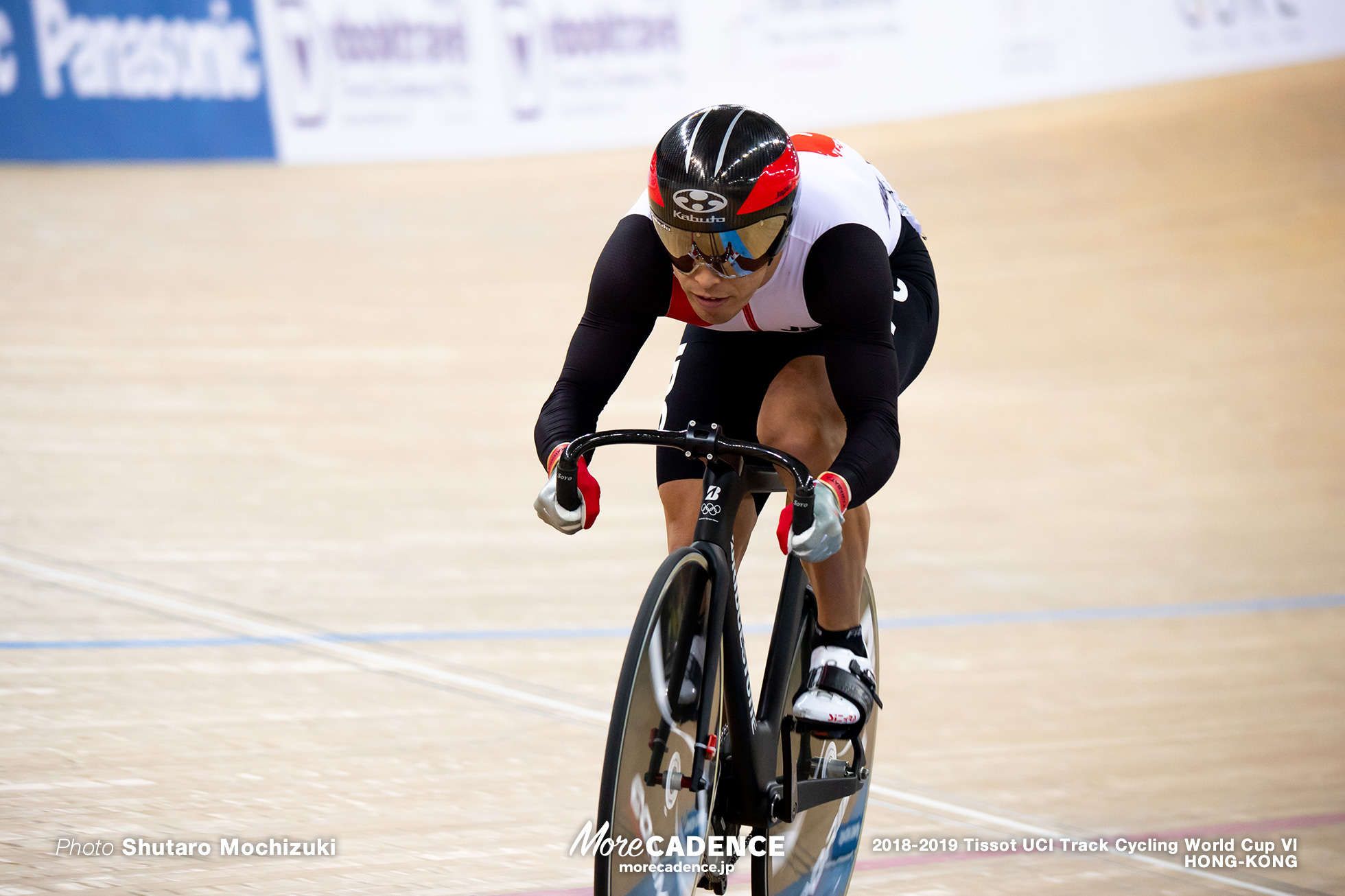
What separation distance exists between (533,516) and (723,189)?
11.0 feet

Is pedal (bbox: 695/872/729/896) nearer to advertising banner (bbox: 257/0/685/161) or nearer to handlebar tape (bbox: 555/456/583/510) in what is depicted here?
handlebar tape (bbox: 555/456/583/510)

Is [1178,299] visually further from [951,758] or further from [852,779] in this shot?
[852,779]

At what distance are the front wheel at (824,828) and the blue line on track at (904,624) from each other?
1496 mm

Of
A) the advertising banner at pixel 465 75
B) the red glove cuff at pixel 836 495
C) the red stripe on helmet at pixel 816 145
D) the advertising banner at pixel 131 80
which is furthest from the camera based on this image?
the advertising banner at pixel 465 75

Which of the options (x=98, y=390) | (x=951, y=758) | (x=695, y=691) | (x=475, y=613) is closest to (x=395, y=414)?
(x=98, y=390)

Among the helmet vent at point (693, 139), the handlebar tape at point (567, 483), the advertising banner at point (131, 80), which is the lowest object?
the handlebar tape at point (567, 483)

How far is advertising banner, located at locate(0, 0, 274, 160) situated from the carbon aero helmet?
9683 millimetres

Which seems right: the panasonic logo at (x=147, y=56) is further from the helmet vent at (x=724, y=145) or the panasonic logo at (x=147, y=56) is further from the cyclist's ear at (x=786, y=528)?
the cyclist's ear at (x=786, y=528)

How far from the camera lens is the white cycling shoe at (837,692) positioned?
219cm

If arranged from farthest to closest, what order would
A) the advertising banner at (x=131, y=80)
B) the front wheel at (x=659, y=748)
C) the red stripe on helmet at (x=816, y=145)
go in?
the advertising banner at (x=131, y=80) < the red stripe on helmet at (x=816, y=145) < the front wheel at (x=659, y=748)

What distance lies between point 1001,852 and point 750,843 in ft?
2.72

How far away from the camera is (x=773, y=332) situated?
2289 mm

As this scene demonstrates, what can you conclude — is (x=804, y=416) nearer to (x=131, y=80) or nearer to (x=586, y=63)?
(x=131, y=80)

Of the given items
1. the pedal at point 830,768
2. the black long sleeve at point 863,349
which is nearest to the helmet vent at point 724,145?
the black long sleeve at point 863,349
